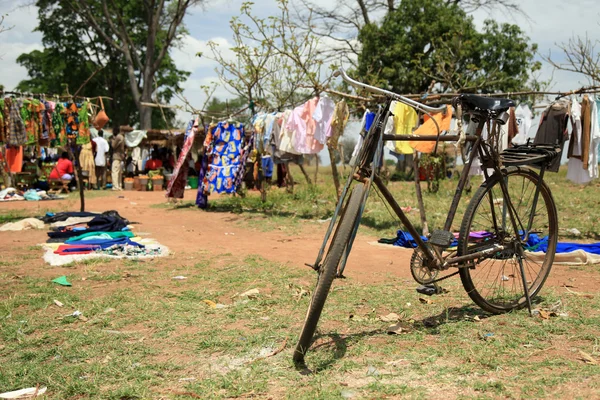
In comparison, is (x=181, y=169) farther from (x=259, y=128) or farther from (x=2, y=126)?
(x=2, y=126)

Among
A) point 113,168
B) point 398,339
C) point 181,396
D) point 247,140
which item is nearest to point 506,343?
point 398,339

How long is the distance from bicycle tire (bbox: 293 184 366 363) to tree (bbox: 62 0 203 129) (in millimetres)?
15211

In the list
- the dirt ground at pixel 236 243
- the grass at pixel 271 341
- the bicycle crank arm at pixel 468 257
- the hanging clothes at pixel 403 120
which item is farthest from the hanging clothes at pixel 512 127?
the bicycle crank arm at pixel 468 257

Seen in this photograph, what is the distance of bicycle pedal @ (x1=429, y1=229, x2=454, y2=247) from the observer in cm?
362

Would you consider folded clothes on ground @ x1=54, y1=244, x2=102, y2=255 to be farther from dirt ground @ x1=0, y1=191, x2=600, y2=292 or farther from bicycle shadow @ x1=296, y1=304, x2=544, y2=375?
bicycle shadow @ x1=296, y1=304, x2=544, y2=375

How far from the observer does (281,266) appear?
5.97 meters

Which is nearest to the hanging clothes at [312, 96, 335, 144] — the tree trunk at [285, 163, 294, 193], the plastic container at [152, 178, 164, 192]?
the tree trunk at [285, 163, 294, 193]

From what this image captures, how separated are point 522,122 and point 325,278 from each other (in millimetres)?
7347

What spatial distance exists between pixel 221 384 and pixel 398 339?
1.21 m

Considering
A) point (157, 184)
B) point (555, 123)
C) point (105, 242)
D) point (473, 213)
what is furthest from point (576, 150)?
point (157, 184)

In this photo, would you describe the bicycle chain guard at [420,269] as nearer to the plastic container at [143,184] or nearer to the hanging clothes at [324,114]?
the hanging clothes at [324,114]

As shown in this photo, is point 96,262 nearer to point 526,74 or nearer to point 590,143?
point 590,143

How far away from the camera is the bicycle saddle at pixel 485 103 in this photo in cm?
380

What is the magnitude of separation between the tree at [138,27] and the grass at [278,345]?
44.8 feet
